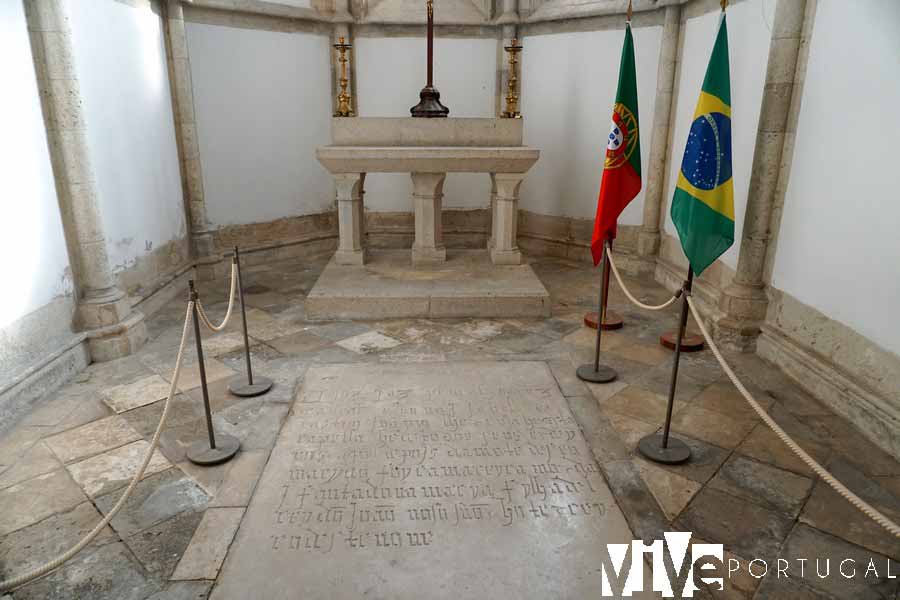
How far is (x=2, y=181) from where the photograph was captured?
3.65 m

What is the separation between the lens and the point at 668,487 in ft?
9.78

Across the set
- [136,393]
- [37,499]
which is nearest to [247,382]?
[136,393]

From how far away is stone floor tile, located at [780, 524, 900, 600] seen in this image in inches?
92.4

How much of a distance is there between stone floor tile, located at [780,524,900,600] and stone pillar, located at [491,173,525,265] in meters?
4.16

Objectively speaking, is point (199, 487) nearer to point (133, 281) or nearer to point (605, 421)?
point (605, 421)

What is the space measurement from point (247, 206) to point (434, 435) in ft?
17.1

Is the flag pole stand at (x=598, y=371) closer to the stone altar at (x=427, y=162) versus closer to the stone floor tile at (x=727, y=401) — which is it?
the stone floor tile at (x=727, y=401)

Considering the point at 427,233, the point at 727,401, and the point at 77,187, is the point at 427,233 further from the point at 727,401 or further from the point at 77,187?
the point at 727,401

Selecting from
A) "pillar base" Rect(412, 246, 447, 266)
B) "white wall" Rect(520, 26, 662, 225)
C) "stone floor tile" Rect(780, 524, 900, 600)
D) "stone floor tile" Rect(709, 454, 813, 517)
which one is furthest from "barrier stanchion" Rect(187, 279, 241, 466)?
"white wall" Rect(520, 26, 662, 225)

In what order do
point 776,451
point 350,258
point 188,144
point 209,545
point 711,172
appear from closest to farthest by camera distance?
point 209,545 → point 776,451 → point 711,172 → point 350,258 → point 188,144

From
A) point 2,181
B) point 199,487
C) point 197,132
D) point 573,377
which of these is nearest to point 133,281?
point 2,181

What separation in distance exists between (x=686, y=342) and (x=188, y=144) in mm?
5779

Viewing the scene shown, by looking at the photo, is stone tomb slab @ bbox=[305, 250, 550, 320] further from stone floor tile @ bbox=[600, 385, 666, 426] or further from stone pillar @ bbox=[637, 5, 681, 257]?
stone pillar @ bbox=[637, 5, 681, 257]

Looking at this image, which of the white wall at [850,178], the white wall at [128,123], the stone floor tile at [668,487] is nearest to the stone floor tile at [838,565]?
the stone floor tile at [668,487]
